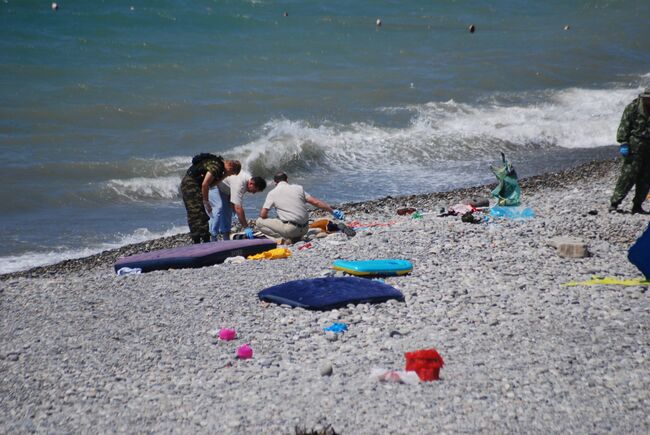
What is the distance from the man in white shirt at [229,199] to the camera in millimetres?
12000

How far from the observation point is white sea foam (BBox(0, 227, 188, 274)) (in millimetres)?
13492

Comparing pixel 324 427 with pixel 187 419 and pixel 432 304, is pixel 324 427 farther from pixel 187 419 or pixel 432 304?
pixel 432 304

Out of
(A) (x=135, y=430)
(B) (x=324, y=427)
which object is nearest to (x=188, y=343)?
(A) (x=135, y=430)

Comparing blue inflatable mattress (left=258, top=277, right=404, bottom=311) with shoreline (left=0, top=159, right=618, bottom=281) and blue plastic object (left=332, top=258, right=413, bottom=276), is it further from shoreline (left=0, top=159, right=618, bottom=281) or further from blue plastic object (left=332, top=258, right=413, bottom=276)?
shoreline (left=0, top=159, right=618, bottom=281)

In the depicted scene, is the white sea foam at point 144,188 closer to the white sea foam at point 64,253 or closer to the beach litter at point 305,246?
the white sea foam at point 64,253

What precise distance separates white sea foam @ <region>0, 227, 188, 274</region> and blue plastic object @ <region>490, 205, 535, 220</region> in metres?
5.11

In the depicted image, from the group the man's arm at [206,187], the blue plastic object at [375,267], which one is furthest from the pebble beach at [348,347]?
the man's arm at [206,187]

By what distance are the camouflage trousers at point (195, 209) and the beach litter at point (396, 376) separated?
18.9 ft

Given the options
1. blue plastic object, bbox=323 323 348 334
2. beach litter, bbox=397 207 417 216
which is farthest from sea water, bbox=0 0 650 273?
blue plastic object, bbox=323 323 348 334

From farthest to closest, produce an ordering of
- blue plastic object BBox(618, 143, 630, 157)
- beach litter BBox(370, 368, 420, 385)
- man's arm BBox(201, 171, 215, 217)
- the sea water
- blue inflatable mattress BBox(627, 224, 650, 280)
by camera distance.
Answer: the sea water, blue plastic object BBox(618, 143, 630, 157), man's arm BBox(201, 171, 215, 217), blue inflatable mattress BBox(627, 224, 650, 280), beach litter BBox(370, 368, 420, 385)

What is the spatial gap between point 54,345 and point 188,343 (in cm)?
112

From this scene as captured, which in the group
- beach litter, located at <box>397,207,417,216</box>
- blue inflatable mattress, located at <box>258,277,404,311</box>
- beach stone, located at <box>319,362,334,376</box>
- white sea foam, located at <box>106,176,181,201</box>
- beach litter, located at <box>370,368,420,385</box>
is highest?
beach litter, located at <box>370,368,420,385</box>

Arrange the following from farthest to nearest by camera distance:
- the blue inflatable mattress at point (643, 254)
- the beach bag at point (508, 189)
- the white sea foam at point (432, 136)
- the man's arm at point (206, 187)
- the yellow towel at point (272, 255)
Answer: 1. the white sea foam at point (432, 136)
2. the beach bag at point (508, 189)
3. the man's arm at point (206, 187)
4. the yellow towel at point (272, 255)
5. the blue inflatable mattress at point (643, 254)

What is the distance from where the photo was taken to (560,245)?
9.98m
